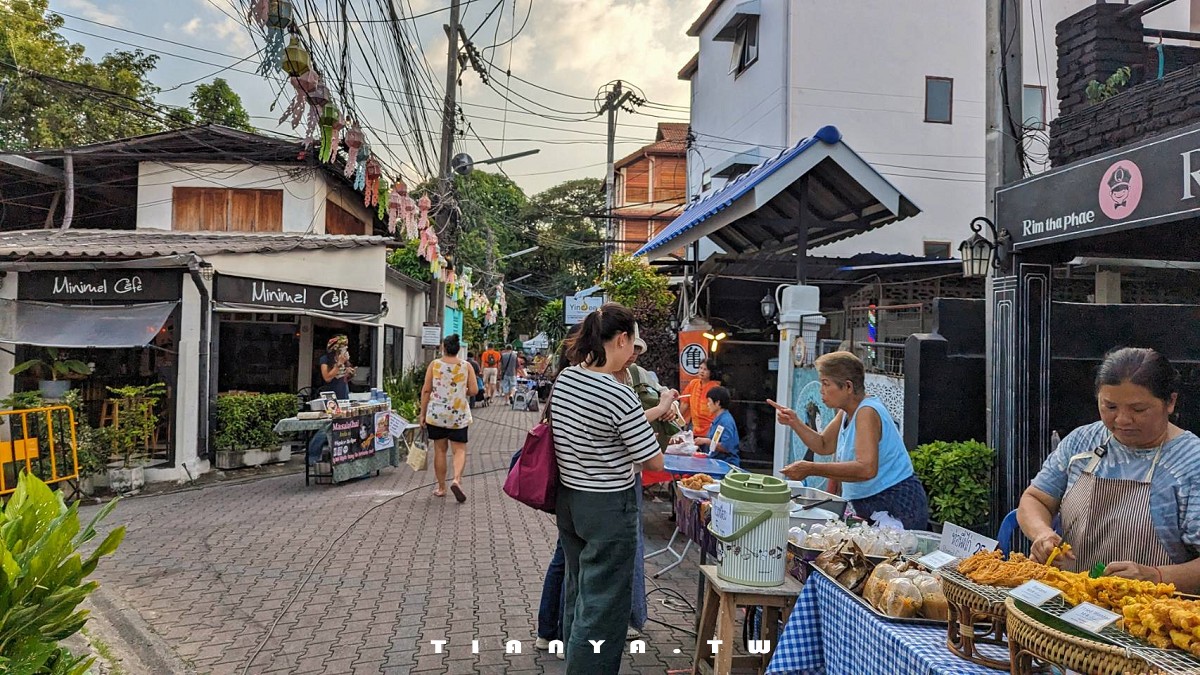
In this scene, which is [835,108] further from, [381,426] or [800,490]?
[800,490]

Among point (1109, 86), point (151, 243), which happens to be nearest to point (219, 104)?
point (151, 243)

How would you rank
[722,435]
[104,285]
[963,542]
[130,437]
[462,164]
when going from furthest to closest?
1. [462,164]
2. [104,285]
3. [130,437]
4. [722,435]
5. [963,542]

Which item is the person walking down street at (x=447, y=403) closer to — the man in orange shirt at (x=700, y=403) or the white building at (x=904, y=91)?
the man in orange shirt at (x=700, y=403)

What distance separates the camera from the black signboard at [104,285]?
10.0 metres

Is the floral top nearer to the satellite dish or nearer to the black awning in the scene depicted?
the black awning

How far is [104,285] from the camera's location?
10.0m

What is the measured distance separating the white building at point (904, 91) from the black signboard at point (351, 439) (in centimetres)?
998

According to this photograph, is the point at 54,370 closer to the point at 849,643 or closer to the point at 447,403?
the point at 447,403

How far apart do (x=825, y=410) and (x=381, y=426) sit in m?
6.35

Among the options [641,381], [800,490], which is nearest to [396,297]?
[641,381]

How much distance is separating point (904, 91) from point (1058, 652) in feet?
57.4

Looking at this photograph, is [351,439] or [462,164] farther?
[462,164]

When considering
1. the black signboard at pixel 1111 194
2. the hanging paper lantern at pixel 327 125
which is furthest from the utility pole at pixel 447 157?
the black signboard at pixel 1111 194

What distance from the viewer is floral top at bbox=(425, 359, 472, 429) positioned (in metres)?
8.20
